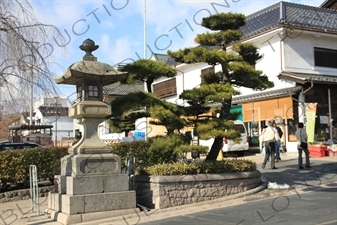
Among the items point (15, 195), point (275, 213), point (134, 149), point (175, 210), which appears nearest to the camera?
point (275, 213)

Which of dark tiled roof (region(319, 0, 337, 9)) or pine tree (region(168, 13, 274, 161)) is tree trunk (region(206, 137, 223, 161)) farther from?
dark tiled roof (region(319, 0, 337, 9))

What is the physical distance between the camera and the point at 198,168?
1065 cm

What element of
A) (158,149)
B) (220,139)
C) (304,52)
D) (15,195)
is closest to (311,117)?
(304,52)

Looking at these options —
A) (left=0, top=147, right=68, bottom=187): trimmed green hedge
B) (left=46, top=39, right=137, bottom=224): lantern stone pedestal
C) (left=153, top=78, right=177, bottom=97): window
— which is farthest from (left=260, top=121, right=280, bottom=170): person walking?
(left=153, top=78, right=177, bottom=97): window

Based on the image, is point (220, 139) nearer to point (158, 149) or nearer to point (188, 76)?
point (158, 149)

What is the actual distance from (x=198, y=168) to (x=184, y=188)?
0.76 metres

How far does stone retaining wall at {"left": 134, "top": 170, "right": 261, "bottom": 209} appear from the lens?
9.86 meters

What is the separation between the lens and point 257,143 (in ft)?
77.7

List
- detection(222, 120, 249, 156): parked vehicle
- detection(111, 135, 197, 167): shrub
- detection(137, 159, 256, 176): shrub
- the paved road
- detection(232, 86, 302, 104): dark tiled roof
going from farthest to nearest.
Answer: detection(222, 120, 249, 156): parked vehicle
detection(232, 86, 302, 104): dark tiled roof
detection(111, 135, 197, 167): shrub
detection(137, 159, 256, 176): shrub
the paved road

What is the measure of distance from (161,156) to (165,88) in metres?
19.1

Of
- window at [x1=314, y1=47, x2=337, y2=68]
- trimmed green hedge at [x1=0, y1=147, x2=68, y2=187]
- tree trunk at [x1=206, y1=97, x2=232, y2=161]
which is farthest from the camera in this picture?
window at [x1=314, y1=47, x2=337, y2=68]

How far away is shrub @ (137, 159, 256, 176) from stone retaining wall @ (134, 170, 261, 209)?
7.5 inches

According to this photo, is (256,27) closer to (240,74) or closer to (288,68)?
(288,68)

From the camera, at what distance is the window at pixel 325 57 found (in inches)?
885
